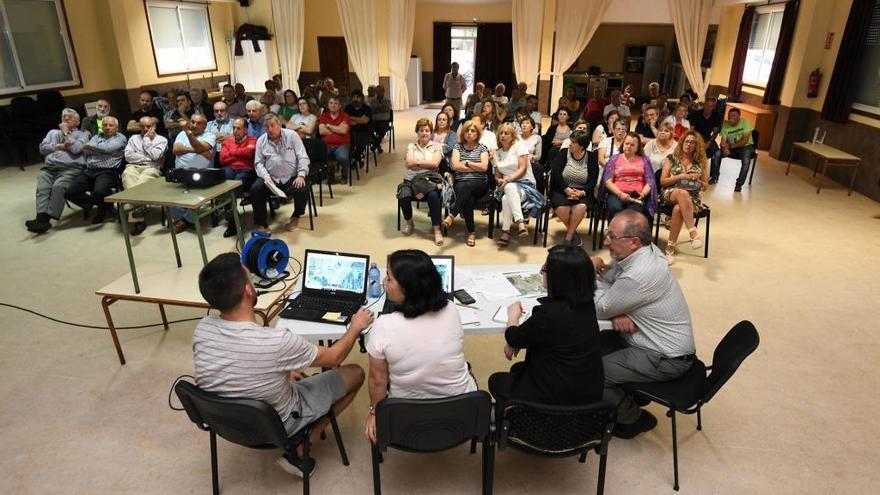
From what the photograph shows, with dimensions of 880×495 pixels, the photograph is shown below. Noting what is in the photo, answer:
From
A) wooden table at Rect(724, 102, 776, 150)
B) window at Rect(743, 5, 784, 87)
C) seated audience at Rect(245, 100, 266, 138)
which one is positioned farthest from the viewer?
window at Rect(743, 5, 784, 87)

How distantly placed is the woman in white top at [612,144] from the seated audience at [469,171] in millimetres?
1167

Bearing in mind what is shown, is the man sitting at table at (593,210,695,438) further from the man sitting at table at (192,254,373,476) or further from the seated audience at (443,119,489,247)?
the seated audience at (443,119,489,247)

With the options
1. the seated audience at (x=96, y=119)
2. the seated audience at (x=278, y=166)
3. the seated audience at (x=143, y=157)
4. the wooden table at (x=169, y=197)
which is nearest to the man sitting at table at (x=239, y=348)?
the wooden table at (x=169, y=197)

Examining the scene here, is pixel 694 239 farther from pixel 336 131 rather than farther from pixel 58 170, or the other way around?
pixel 58 170

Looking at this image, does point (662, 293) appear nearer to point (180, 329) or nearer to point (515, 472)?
point (515, 472)

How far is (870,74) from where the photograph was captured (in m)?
6.84

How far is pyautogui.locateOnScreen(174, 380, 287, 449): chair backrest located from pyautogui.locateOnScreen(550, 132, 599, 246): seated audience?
3.40m

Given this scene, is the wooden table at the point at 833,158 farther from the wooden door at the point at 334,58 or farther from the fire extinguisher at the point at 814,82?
the wooden door at the point at 334,58

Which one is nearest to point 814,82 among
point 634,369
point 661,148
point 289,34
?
point 661,148

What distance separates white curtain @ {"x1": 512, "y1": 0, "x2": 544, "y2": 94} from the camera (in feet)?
35.5

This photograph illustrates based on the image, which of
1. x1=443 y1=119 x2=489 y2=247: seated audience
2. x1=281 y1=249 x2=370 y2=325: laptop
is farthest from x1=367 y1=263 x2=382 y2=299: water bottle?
x1=443 y1=119 x2=489 y2=247: seated audience

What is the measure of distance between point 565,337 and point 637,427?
1020mm

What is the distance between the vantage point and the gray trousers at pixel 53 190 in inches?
207

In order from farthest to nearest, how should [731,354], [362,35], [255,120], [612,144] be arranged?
[362,35]
[255,120]
[612,144]
[731,354]
